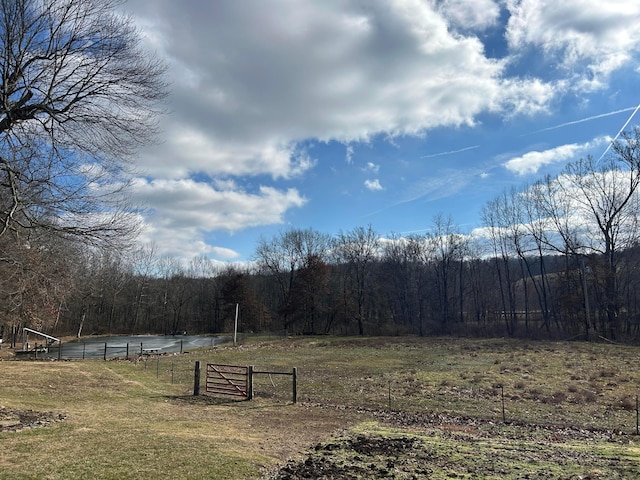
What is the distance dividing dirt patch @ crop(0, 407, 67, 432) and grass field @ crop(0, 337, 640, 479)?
0.81ft

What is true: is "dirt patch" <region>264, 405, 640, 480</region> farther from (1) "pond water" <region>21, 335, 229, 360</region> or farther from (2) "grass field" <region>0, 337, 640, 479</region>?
(1) "pond water" <region>21, 335, 229, 360</region>

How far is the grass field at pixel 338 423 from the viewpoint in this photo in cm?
755

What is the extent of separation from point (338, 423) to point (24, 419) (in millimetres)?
7952

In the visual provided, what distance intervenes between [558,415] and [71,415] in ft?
47.3

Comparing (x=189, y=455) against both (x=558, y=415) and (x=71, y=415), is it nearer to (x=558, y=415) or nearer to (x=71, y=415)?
(x=71, y=415)

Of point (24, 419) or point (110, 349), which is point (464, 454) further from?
point (110, 349)

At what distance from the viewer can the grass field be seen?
24.8 feet

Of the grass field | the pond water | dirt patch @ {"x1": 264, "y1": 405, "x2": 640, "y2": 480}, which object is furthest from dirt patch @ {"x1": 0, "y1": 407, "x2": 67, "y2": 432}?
the pond water

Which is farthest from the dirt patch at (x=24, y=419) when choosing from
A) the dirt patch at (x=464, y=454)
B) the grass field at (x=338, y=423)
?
the dirt patch at (x=464, y=454)

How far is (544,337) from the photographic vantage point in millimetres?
47656

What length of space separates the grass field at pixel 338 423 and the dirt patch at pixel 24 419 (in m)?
0.25

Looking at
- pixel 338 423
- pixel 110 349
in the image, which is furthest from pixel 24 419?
pixel 110 349

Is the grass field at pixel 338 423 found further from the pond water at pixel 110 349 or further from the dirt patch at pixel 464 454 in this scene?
the pond water at pixel 110 349

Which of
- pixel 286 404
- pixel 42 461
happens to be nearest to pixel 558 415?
pixel 286 404
